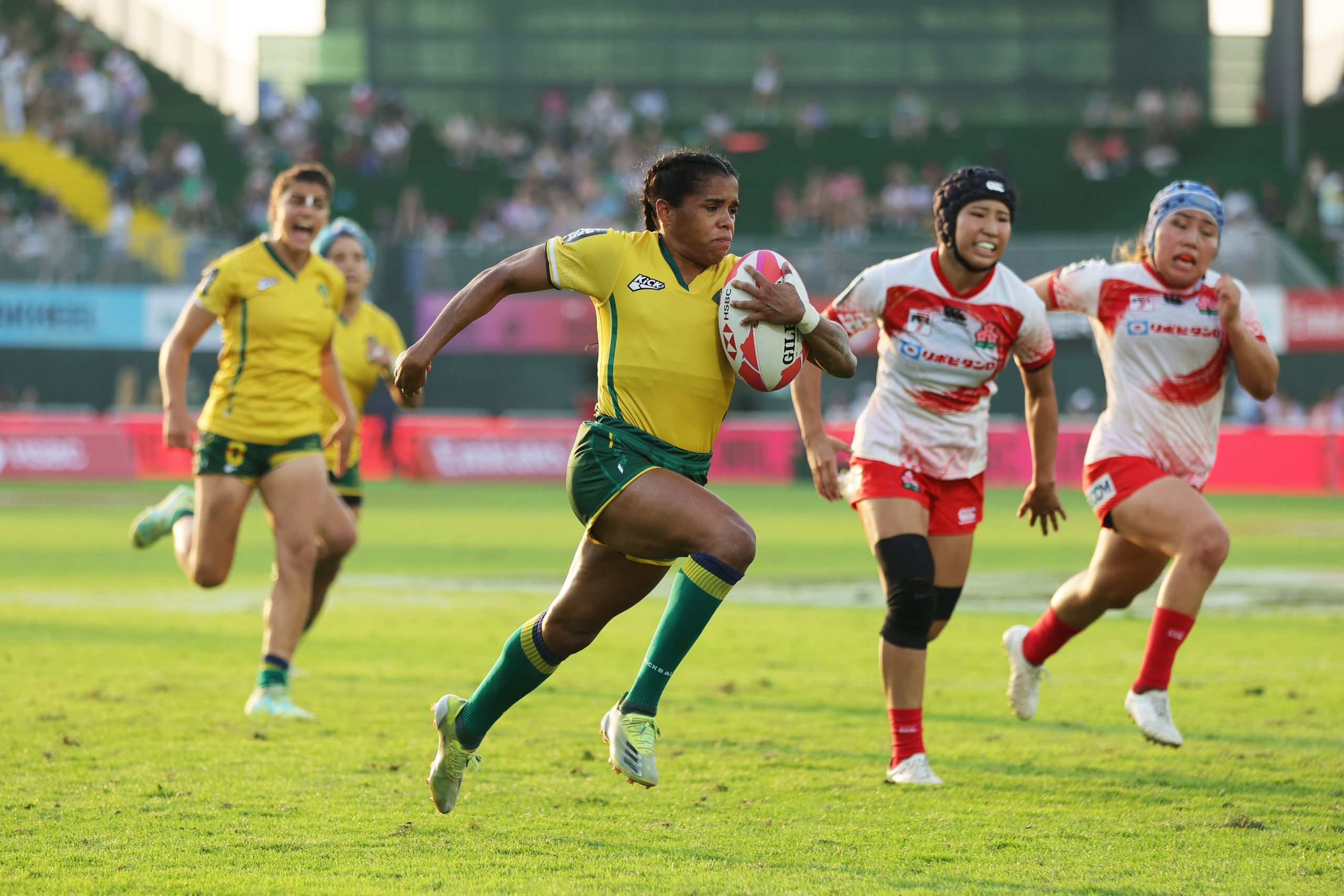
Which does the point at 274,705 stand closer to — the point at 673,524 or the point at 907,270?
the point at 673,524

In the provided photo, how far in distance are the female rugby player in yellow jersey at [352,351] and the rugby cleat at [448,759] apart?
131 inches

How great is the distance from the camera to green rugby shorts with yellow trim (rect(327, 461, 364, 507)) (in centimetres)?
911

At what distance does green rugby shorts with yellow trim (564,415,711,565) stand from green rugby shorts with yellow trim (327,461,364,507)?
4.26 metres

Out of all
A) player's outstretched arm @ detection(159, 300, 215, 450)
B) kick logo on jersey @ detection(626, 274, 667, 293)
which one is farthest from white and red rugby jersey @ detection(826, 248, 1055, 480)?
player's outstretched arm @ detection(159, 300, 215, 450)

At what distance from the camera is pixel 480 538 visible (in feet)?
57.8

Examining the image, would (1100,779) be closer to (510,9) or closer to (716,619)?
(716,619)

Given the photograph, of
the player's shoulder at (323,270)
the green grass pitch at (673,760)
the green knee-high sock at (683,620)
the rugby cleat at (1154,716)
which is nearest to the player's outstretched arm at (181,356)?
the player's shoulder at (323,270)

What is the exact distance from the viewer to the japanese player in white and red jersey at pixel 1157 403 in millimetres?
6539

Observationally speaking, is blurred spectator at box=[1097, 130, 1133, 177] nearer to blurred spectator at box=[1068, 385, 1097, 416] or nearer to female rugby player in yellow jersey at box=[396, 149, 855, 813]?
blurred spectator at box=[1068, 385, 1097, 416]

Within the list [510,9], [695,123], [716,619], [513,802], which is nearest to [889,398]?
[513,802]

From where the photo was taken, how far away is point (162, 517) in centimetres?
861

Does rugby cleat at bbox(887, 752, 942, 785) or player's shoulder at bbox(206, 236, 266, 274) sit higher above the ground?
player's shoulder at bbox(206, 236, 266, 274)

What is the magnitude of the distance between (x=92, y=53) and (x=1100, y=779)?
124 feet

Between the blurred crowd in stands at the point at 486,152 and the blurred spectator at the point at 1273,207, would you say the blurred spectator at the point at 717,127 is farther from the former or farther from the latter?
the blurred spectator at the point at 1273,207
